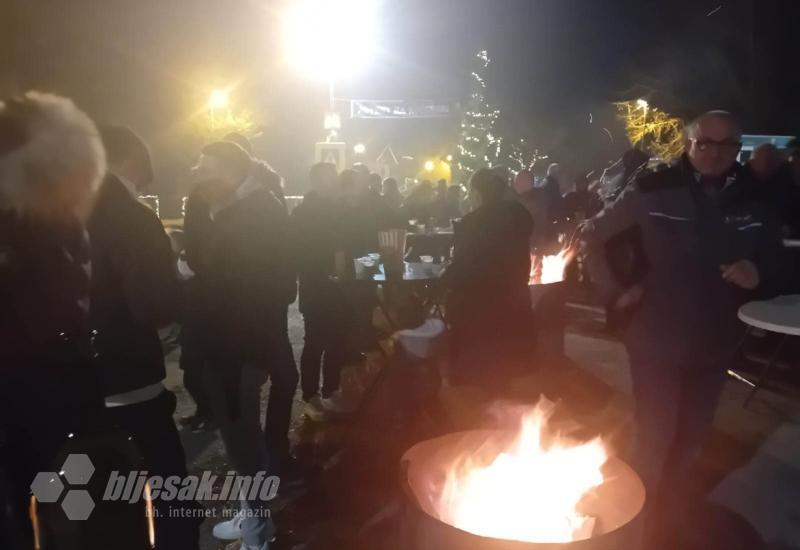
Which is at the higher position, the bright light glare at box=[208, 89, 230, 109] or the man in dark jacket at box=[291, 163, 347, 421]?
the bright light glare at box=[208, 89, 230, 109]

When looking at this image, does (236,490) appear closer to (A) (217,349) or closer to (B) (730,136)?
(A) (217,349)

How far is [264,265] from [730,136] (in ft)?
7.73

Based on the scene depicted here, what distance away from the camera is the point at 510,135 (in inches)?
1519

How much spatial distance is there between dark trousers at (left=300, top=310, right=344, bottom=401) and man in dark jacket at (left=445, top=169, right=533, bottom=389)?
1.31 m

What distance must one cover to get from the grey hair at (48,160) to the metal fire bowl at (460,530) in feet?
5.21

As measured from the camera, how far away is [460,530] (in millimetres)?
1982

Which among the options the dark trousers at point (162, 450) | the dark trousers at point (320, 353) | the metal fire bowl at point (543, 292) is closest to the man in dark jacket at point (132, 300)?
the dark trousers at point (162, 450)

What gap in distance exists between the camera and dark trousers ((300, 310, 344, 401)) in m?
5.30

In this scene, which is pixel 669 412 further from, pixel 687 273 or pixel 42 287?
pixel 42 287

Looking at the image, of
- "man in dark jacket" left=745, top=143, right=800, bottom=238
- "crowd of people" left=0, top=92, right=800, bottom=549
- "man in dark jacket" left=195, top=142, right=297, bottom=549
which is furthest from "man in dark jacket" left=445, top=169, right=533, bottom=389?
"man in dark jacket" left=745, top=143, right=800, bottom=238

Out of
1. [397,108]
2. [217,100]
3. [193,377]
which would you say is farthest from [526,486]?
[397,108]

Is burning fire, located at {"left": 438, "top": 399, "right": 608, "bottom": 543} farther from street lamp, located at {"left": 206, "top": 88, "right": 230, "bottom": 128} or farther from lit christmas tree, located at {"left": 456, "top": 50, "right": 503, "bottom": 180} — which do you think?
street lamp, located at {"left": 206, "top": 88, "right": 230, "bottom": 128}

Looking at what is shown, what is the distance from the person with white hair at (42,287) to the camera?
197cm

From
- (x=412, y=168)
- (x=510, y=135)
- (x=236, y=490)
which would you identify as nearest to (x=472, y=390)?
(x=236, y=490)
